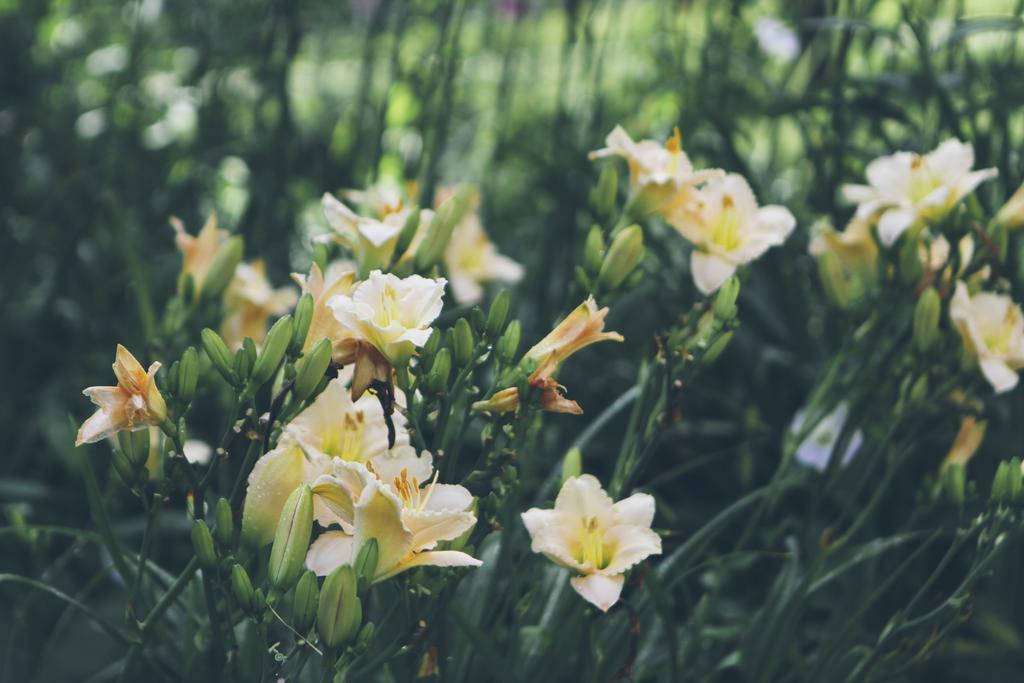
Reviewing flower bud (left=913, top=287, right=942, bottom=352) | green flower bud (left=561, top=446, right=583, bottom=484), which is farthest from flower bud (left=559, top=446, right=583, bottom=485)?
flower bud (left=913, top=287, right=942, bottom=352)

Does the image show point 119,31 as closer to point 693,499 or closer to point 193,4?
point 193,4

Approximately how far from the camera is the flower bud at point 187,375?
0.89 meters

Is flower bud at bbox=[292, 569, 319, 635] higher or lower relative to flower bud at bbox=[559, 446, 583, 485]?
higher

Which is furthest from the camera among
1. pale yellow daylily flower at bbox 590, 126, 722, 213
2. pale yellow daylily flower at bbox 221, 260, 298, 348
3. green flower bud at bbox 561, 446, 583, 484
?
pale yellow daylily flower at bbox 221, 260, 298, 348

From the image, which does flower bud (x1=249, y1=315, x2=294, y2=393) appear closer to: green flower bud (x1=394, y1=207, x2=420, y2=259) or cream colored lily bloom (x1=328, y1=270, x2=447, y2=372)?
cream colored lily bloom (x1=328, y1=270, x2=447, y2=372)

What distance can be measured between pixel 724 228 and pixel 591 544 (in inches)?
17.1

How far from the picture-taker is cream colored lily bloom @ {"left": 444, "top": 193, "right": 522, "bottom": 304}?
4.91ft

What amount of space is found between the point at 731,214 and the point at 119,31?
7.76 feet

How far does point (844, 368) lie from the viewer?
1.75 m

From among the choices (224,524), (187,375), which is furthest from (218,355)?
(224,524)

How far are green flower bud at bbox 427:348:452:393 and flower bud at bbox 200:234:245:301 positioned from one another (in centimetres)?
48

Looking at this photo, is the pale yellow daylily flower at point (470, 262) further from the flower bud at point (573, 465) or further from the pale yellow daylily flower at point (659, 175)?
the flower bud at point (573, 465)

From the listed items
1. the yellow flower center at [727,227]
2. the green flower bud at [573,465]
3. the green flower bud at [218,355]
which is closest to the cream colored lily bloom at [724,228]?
the yellow flower center at [727,227]

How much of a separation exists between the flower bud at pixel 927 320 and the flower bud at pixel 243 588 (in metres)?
0.77
